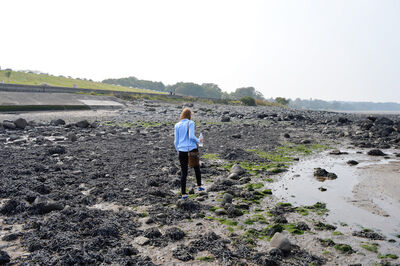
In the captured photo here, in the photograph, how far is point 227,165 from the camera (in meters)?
12.5

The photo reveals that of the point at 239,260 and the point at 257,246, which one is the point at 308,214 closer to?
the point at 257,246

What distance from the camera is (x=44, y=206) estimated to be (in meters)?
7.10

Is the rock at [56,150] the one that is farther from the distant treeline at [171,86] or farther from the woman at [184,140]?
the distant treeline at [171,86]

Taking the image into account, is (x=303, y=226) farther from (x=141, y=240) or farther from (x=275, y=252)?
(x=141, y=240)

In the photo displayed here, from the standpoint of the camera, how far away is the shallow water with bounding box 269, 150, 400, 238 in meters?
7.25

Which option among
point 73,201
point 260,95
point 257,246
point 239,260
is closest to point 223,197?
point 257,246

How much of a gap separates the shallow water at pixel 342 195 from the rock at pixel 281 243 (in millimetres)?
1891

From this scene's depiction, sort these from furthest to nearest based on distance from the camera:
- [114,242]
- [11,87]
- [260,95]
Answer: [260,95], [11,87], [114,242]

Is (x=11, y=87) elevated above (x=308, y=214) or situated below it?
above

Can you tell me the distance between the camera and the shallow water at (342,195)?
7.25m

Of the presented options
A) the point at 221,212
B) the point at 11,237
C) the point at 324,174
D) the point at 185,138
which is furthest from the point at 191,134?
the point at 324,174

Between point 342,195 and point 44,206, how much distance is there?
8.06m

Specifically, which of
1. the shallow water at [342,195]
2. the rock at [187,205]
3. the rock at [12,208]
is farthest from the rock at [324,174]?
the rock at [12,208]

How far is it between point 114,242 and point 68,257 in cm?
93
